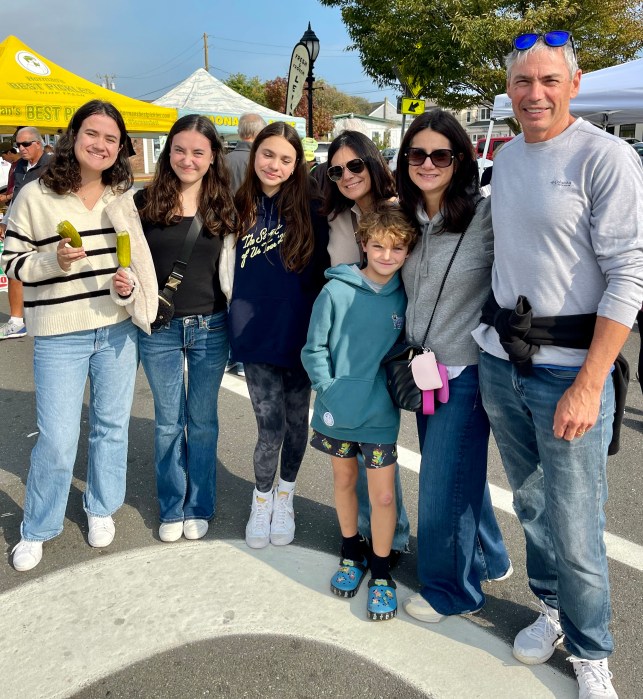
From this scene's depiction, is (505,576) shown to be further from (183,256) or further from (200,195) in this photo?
(200,195)

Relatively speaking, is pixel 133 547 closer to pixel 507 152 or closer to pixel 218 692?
pixel 218 692

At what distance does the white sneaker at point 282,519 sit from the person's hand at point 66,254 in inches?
56.8

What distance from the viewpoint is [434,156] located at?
2.19m

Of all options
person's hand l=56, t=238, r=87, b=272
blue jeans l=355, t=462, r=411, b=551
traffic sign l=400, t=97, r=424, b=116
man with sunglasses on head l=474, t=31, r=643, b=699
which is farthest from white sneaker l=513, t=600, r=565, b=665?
traffic sign l=400, t=97, r=424, b=116

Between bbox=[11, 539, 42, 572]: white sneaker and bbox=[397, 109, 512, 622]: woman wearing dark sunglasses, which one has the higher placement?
bbox=[397, 109, 512, 622]: woman wearing dark sunglasses

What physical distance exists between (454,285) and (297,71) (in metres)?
9.36

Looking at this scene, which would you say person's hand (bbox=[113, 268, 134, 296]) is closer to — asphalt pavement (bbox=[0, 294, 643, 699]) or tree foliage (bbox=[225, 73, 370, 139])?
asphalt pavement (bbox=[0, 294, 643, 699])

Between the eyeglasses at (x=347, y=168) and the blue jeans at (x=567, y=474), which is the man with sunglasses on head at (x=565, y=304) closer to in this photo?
the blue jeans at (x=567, y=474)

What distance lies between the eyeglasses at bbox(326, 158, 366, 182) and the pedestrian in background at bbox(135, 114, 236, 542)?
504 mm

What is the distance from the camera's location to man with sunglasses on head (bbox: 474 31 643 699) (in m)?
1.76

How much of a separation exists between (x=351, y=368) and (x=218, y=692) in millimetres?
1228

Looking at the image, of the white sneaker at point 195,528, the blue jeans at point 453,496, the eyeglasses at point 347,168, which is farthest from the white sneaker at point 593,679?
the eyeglasses at point 347,168

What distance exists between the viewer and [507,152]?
2.05 metres

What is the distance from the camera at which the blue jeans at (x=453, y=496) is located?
7.50 feet
